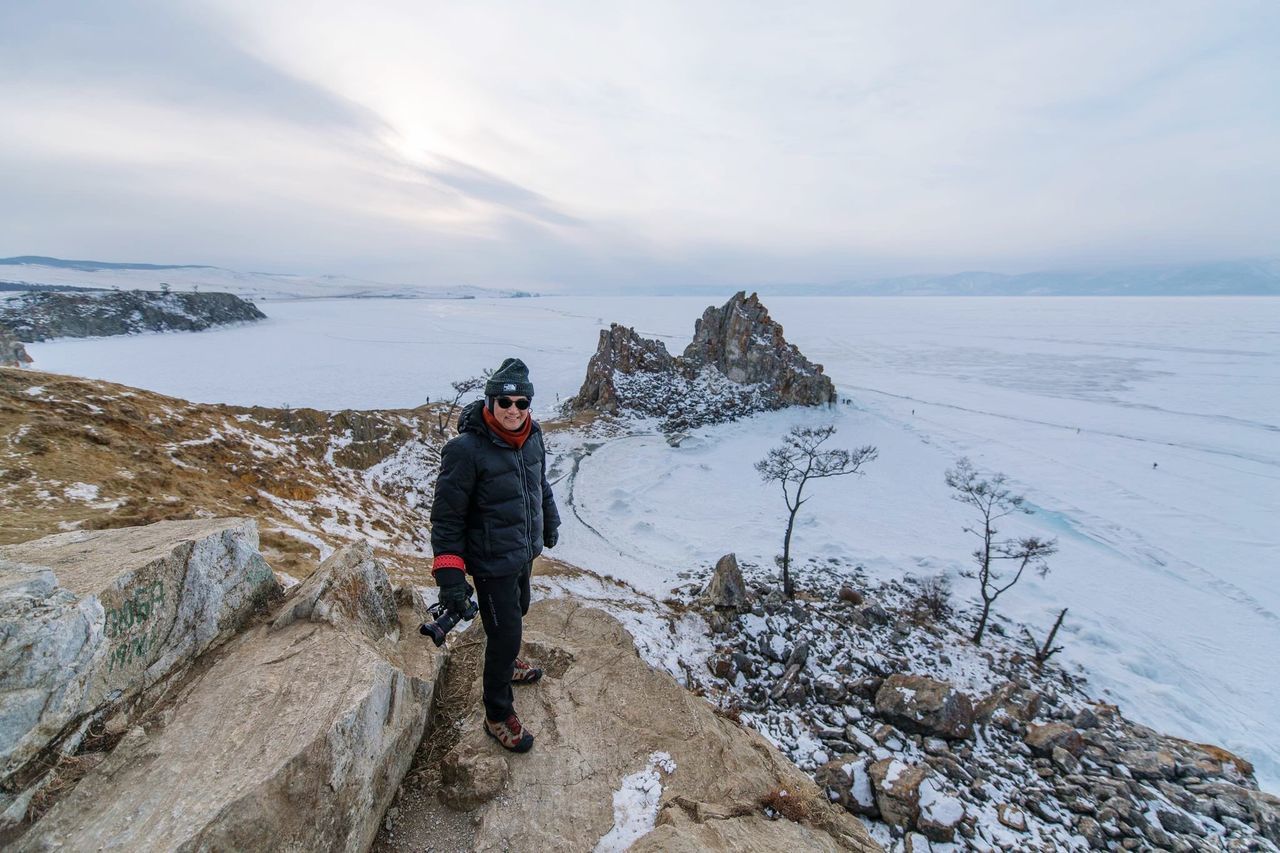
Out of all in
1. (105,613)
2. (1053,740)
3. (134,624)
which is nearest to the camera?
(105,613)

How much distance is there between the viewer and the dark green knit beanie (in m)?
4.67

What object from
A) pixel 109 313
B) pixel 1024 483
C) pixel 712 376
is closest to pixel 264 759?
pixel 1024 483

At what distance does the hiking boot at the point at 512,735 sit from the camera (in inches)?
203

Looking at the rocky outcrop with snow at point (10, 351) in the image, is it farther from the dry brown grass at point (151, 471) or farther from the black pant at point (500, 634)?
the black pant at point (500, 634)

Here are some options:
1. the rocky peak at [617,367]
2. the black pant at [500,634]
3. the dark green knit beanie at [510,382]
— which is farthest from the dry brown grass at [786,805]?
the rocky peak at [617,367]

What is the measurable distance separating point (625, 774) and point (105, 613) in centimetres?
487

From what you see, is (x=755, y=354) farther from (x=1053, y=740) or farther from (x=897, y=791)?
(x=897, y=791)

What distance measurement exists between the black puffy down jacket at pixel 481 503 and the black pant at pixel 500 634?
0.19 m

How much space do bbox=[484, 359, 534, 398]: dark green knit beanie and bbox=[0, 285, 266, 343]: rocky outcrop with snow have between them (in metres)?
113

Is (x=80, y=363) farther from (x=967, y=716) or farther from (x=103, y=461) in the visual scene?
(x=967, y=716)

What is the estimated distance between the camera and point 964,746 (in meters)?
11.0

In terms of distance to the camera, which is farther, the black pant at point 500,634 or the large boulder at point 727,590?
the large boulder at point 727,590

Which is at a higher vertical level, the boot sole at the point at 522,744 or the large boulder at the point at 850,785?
the boot sole at the point at 522,744

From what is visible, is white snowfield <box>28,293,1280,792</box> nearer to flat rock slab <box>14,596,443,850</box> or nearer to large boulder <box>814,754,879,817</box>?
large boulder <box>814,754,879,817</box>
